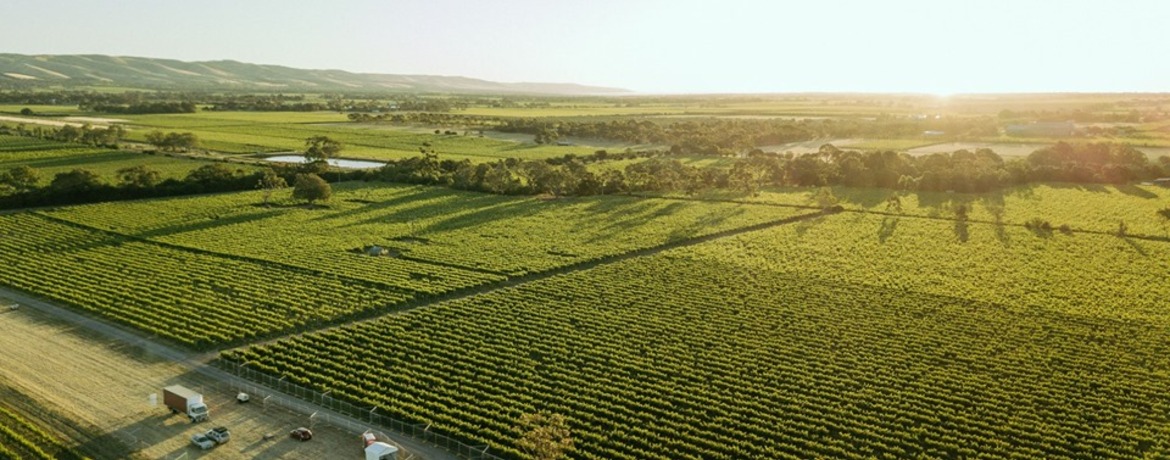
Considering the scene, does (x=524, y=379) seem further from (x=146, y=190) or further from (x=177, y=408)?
(x=146, y=190)

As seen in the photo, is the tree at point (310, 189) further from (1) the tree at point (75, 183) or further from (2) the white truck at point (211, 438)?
(2) the white truck at point (211, 438)

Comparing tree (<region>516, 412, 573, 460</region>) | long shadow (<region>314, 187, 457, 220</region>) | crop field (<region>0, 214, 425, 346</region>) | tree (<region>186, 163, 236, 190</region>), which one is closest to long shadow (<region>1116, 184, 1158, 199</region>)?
long shadow (<region>314, 187, 457, 220</region>)

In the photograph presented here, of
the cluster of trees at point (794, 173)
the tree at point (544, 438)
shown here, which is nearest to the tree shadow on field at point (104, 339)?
the tree at point (544, 438)

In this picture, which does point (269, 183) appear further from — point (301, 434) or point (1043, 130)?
point (1043, 130)

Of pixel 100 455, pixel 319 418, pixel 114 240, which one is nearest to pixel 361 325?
pixel 319 418

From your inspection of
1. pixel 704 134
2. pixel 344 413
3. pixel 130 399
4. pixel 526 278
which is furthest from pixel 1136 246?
pixel 704 134
